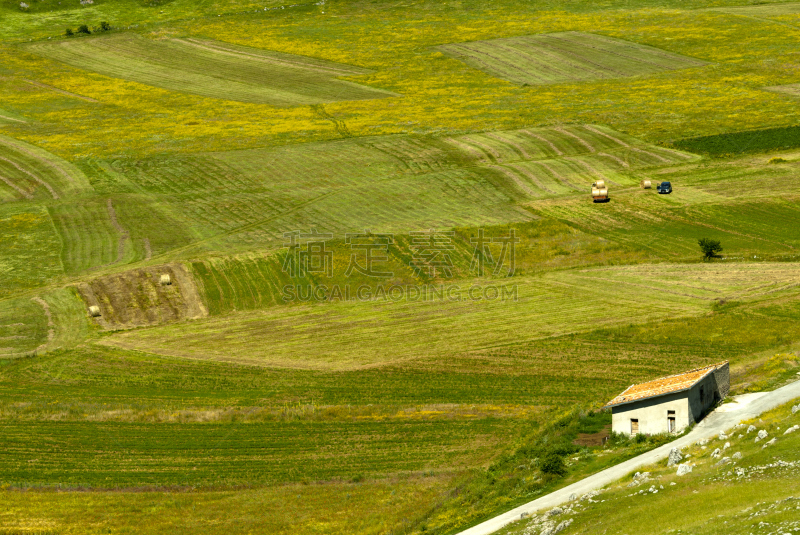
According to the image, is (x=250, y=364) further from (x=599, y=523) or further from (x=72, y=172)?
(x=72, y=172)

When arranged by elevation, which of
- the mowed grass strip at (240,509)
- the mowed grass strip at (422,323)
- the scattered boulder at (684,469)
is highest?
the scattered boulder at (684,469)

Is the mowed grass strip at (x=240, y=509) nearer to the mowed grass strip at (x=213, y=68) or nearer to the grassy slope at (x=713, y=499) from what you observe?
the grassy slope at (x=713, y=499)

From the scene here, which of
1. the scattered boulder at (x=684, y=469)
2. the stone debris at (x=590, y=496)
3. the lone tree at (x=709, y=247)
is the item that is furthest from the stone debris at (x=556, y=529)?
the lone tree at (x=709, y=247)

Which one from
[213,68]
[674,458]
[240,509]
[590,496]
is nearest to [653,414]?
[674,458]

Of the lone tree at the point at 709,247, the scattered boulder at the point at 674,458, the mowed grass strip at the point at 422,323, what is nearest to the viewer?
the scattered boulder at the point at 674,458

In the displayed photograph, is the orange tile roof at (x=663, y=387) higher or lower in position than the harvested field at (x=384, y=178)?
lower

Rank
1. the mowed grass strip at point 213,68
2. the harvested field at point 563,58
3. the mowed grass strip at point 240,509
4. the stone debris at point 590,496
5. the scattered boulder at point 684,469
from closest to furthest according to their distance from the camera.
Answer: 1. the scattered boulder at point 684,469
2. the stone debris at point 590,496
3. the mowed grass strip at point 240,509
4. the mowed grass strip at point 213,68
5. the harvested field at point 563,58

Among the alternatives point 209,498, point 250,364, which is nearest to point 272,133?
point 250,364

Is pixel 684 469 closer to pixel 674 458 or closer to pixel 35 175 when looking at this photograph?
pixel 674 458

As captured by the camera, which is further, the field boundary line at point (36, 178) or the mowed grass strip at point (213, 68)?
the mowed grass strip at point (213, 68)
